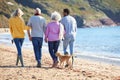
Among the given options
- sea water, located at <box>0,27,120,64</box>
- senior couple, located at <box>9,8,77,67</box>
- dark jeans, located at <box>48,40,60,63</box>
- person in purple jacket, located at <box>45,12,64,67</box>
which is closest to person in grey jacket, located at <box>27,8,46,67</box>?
senior couple, located at <box>9,8,77,67</box>

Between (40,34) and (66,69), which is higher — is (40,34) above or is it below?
above

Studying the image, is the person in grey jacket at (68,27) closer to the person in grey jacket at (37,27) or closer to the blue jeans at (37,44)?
the person in grey jacket at (37,27)

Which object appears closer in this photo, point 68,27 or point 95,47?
point 68,27

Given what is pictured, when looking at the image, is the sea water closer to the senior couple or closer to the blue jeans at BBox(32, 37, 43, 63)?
the senior couple

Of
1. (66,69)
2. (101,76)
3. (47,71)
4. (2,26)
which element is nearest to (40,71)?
(47,71)

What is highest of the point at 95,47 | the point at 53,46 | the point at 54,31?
the point at 54,31

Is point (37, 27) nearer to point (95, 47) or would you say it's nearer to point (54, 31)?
point (54, 31)

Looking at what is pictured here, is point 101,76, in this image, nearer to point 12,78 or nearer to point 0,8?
point 12,78

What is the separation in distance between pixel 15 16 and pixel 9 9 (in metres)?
174

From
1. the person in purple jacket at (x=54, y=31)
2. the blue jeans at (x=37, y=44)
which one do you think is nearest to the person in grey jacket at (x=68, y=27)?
the person in purple jacket at (x=54, y=31)

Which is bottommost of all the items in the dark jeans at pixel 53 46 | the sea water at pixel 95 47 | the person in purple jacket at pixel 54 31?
the sea water at pixel 95 47

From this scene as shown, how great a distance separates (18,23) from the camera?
14664 millimetres

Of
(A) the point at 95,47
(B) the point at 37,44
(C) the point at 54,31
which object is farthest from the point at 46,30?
(A) the point at 95,47

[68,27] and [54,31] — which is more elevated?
[68,27]
